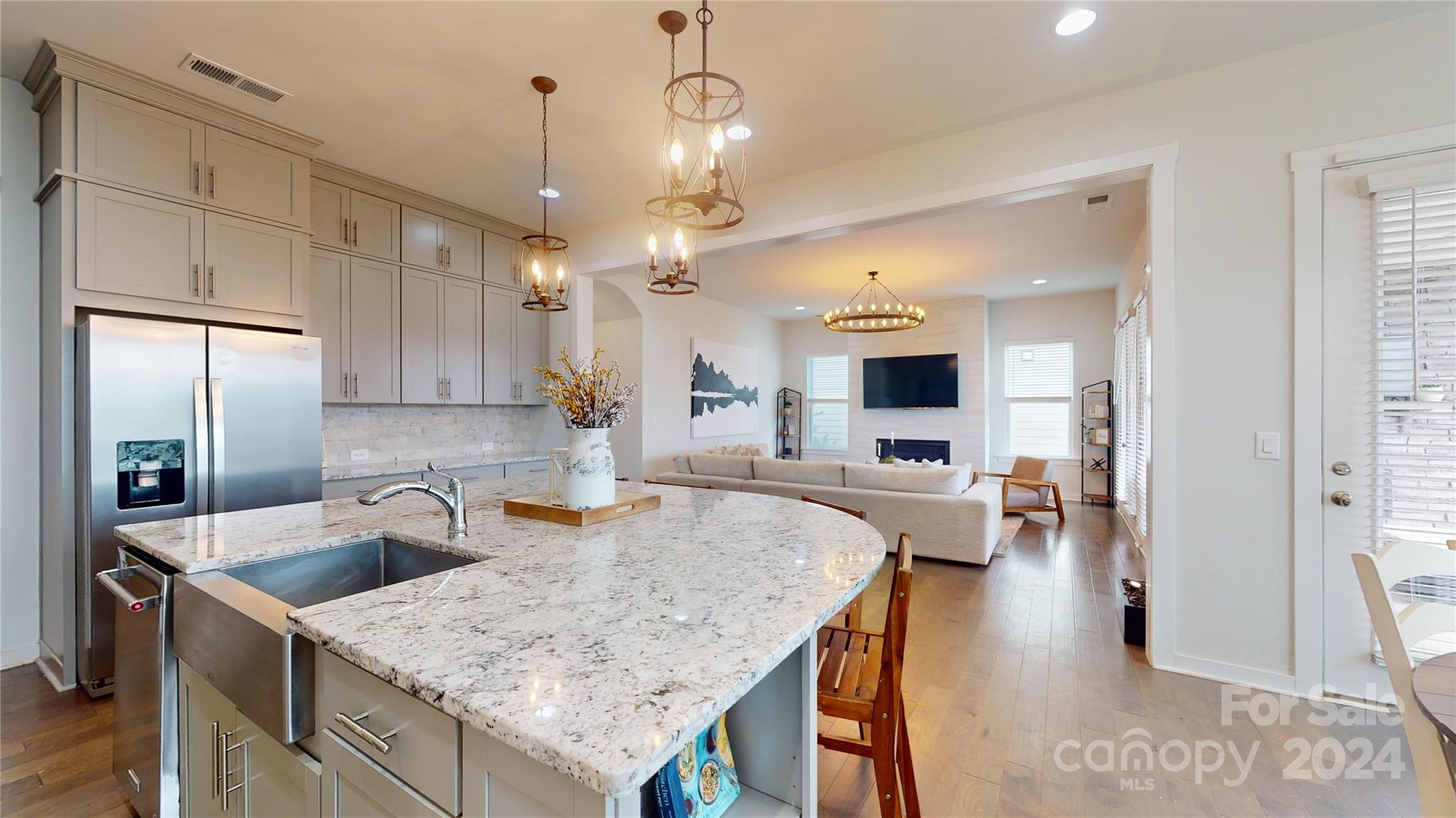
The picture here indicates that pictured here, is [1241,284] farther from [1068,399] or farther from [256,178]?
[1068,399]

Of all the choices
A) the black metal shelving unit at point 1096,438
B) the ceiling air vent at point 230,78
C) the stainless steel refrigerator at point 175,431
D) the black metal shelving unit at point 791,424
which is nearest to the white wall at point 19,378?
the stainless steel refrigerator at point 175,431

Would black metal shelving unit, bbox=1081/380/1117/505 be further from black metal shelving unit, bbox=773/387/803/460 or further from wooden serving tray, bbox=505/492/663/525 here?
wooden serving tray, bbox=505/492/663/525

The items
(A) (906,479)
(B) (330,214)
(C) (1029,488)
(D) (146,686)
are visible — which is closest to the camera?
(D) (146,686)

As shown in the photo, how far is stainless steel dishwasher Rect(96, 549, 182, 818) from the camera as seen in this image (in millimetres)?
1365

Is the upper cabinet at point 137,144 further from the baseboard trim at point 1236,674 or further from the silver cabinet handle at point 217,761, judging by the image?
the baseboard trim at point 1236,674

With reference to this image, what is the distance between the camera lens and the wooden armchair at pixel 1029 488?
580 centimetres

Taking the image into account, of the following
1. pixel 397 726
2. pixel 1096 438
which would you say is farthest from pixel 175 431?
pixel 1096 438

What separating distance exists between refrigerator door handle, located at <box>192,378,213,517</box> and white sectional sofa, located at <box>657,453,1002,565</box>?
302 centimetres

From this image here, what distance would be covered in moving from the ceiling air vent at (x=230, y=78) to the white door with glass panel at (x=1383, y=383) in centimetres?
480

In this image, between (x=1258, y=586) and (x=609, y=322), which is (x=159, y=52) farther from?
(x=1258, y=586)

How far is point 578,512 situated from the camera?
1.67 metres

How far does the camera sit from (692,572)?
119 cm

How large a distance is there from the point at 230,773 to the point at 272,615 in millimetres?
496

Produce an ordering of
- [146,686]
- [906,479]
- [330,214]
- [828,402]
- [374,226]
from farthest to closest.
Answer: [828,402]
[906,479]
[374,226]
[330,214]
[146,686]
